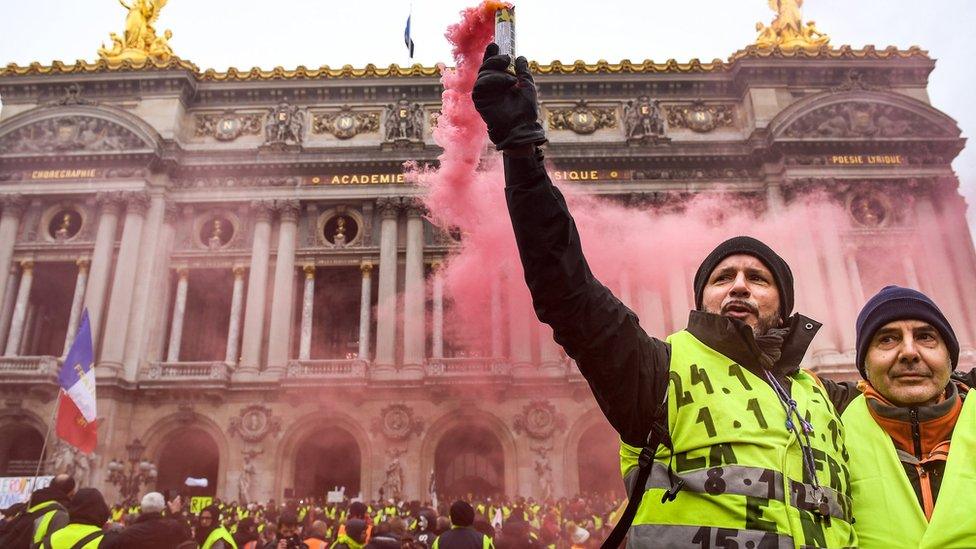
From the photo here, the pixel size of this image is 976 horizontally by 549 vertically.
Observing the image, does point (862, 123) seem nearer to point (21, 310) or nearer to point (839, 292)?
point (839, 292)

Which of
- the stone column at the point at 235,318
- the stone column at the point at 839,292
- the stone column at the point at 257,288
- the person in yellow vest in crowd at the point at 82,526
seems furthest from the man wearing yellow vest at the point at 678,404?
the stone column at the point at 839,292

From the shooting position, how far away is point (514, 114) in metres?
2.53

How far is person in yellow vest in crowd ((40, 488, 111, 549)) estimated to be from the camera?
5762 mm

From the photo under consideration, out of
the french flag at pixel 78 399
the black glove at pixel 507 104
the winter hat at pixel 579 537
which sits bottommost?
the winter hat at pixel 579 537

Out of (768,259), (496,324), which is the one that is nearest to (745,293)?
(768,259)

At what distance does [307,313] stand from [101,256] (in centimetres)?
897

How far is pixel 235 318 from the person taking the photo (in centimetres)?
2889

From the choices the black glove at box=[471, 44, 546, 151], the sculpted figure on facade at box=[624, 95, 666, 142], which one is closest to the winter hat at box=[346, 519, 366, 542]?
the black glove at box=[471, 44, 546, 151]

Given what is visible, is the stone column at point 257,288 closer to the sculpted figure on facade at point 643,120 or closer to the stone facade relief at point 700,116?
the sculpted figure on facade at point 643,120

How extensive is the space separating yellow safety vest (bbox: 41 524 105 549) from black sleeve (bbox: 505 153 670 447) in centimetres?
523

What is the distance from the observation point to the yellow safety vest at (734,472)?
2.36m

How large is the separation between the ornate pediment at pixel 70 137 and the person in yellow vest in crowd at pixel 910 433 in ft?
106

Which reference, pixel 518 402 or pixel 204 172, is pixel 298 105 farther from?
pixel 518 402

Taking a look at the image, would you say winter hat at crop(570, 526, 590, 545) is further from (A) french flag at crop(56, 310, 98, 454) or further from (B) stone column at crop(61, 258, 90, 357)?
(B) stone column at crop(61, 258, 90, 357)
